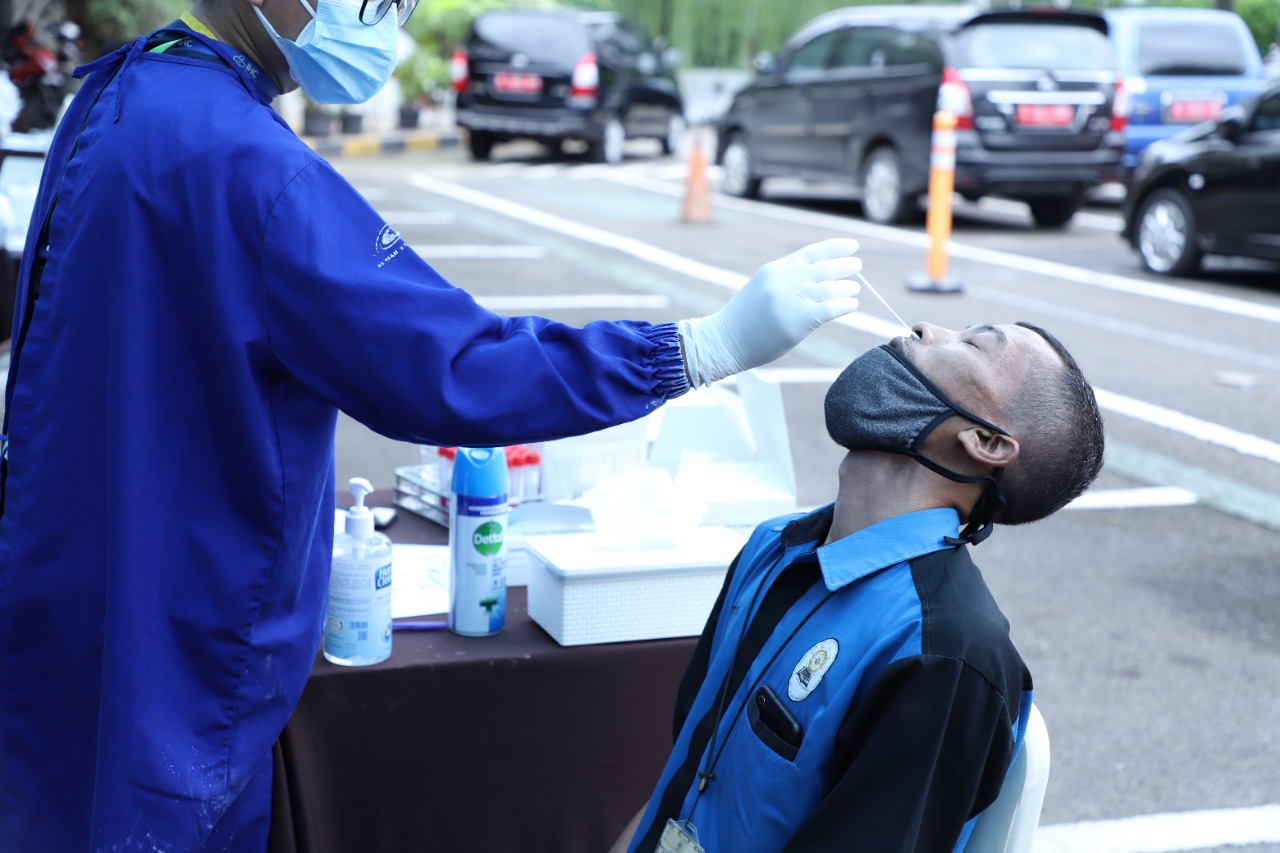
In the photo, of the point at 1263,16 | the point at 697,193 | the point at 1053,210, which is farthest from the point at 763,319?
the point at 1263,16

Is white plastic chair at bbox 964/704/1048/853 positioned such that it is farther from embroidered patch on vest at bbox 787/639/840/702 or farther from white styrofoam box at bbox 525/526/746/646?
white styrofoam box at bbox 525/526/746/646

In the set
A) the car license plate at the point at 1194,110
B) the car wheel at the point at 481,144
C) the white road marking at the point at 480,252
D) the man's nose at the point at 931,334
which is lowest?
the white road marking at the point at 480,252

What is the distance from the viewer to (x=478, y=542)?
99.0 inches

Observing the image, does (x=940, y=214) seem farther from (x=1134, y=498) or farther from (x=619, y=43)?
(x=619, y=43)

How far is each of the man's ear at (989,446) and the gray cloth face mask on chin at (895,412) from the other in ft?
0.04

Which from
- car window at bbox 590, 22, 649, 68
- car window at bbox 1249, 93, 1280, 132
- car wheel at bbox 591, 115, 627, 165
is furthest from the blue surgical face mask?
car wheel at bbox 591, 115, 627, 165

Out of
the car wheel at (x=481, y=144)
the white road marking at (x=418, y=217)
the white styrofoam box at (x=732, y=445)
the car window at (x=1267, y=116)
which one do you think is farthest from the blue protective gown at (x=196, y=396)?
the car wheel at (x=481, y=144)

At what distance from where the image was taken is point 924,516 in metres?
2.08

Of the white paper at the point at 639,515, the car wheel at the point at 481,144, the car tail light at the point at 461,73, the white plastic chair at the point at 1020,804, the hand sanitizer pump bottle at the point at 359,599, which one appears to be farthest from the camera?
the car wheel at the point at 481,144

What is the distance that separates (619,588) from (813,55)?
1324 cm

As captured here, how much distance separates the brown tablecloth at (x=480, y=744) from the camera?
2439 mm

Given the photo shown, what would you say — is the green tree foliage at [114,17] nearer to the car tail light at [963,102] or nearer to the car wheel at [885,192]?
the car wheel at [885,192]

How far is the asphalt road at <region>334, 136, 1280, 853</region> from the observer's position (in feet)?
13.1

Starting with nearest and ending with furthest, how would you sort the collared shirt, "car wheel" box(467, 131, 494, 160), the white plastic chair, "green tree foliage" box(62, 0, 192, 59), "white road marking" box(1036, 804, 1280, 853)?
the collared shirt → the white plastic chair → "white road marking" box(1036, 804, 1280, 853) → "green tree foliage" box(62, 0, 192, 59) → "car wheel" box(467, 131, 494, 160)
